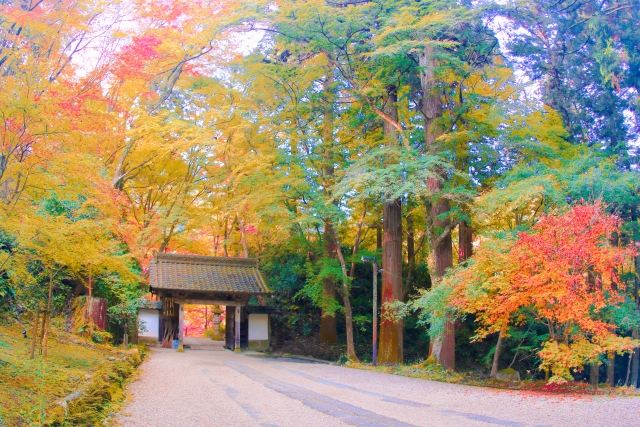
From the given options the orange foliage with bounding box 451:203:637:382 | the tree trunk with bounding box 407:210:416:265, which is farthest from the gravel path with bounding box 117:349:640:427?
the tree trunk with bounding box 407:210:416:265

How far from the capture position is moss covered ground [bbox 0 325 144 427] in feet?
16.9

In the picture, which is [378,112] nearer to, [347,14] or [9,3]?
[347,14]

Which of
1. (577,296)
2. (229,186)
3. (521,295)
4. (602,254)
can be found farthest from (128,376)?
(229,186)

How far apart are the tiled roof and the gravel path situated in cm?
698

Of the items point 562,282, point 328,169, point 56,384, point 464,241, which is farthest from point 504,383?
point 328,169

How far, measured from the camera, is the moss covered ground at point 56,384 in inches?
203

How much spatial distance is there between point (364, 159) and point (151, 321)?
10753mm

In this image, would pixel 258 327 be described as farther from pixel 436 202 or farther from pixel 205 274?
pixel 436 202

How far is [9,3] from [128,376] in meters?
6.70

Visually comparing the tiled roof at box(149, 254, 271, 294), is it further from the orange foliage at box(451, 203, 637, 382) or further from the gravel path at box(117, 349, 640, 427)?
the orange foliage at box(451, 203, 637, 382)

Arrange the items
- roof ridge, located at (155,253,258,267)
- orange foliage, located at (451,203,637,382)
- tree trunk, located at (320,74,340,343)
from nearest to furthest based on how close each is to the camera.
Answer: orange foliage, located at (451,203,637,382), tree trunk, located at (320,74,340,343), roof ridge, located at (155,253,258,267)

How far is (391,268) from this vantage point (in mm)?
15594

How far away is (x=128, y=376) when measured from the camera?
31.3 feet

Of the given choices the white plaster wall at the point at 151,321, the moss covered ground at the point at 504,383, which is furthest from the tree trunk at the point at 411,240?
the white plaster wall at the point at 151,321
